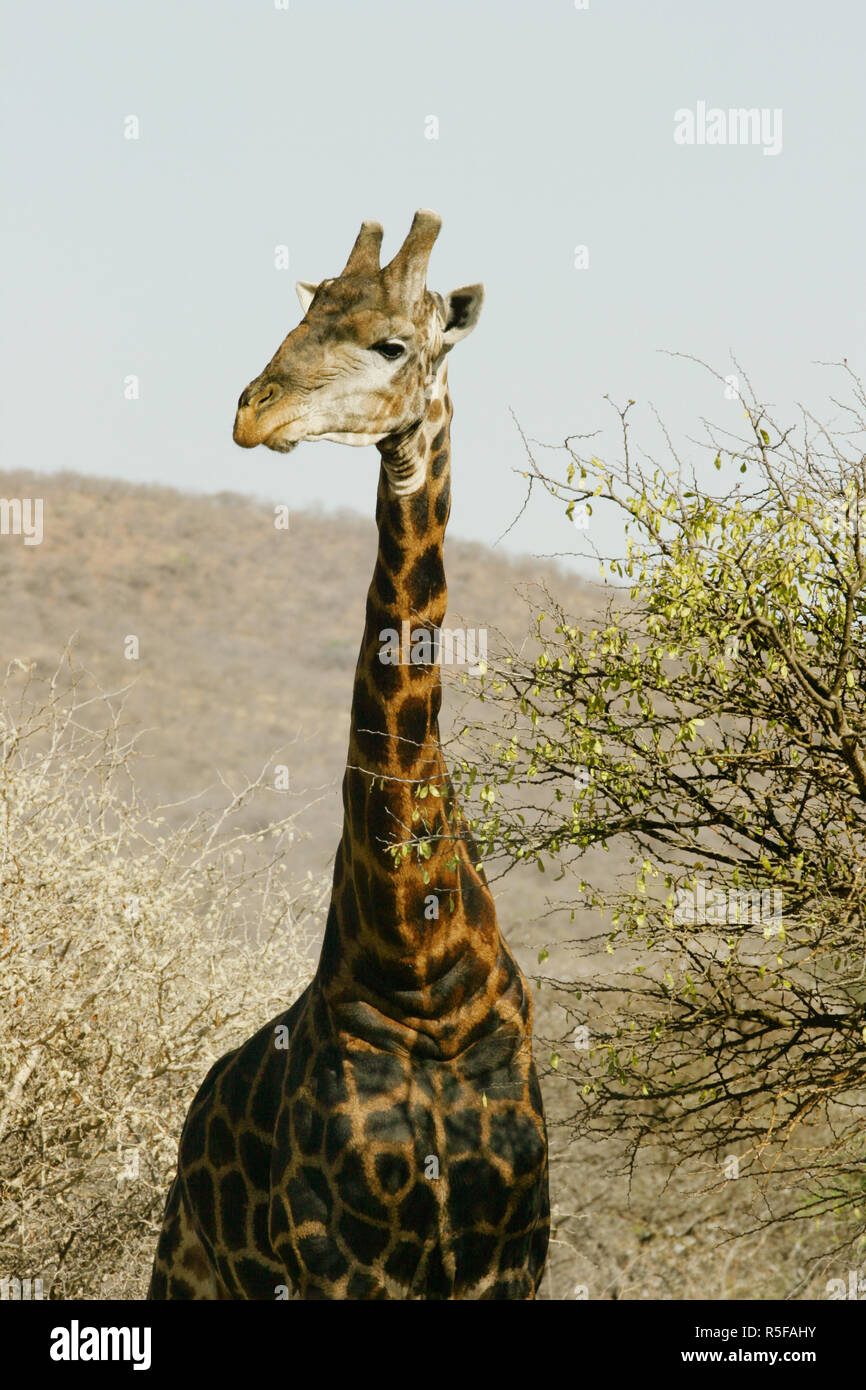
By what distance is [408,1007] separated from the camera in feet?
16.1

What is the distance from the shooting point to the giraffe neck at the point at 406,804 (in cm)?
479

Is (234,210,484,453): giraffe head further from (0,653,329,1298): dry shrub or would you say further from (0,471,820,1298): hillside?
(0,471,820,1298): hillside

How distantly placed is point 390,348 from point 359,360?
0.14m

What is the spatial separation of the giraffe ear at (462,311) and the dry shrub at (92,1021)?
10.8 feet

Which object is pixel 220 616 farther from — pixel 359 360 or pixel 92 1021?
pixel 359 360

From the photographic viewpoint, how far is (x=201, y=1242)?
18.9 feet

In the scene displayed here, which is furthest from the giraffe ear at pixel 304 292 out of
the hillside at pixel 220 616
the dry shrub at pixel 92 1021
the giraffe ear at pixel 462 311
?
the hillside at pixel 220 616

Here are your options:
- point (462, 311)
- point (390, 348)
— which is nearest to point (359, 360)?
point (390, 348)

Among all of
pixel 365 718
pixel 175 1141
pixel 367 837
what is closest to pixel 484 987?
pixel 367 837

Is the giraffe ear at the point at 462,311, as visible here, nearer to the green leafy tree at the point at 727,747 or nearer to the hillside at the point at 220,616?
the green leafy tree at the point at 727,747

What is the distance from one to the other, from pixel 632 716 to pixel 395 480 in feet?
5.20

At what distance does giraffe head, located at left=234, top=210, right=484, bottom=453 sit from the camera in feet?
13.6

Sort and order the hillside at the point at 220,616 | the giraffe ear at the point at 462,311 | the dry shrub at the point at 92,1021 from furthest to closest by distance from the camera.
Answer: the hillside at the point at 220,616 < the dry shrub at the point at 92,1021 < the giraffe ear at the point at 462,311
